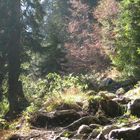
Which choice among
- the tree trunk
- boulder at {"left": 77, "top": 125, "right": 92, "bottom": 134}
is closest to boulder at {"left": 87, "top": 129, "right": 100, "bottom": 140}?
boulder at {"left": 77, "top": 125, "right": 92, "bottom": 134}

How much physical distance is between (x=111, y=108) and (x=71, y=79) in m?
2.85

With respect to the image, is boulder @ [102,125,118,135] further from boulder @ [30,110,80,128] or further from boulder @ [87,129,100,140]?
boulder @ [30,110,80,128]

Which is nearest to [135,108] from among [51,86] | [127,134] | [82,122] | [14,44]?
[82,122]

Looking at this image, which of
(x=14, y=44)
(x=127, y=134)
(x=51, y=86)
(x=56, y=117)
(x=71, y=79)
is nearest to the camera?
(x=127, y=134)

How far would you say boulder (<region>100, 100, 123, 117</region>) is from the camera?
10.8 m

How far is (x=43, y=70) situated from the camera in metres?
30.7

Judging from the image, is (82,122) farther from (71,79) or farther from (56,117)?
(71,79)

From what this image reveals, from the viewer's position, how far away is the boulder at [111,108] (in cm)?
1077

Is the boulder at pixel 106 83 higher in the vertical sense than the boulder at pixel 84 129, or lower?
higher

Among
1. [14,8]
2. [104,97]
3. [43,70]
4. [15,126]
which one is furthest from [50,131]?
[43,70]

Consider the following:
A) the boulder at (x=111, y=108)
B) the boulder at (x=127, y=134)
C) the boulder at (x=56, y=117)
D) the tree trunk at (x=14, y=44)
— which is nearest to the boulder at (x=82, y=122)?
the boulder at (x=56, y=117)

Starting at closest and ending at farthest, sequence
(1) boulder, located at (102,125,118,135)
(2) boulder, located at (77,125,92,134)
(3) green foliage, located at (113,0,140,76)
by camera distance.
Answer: (1) boulder, located at (102,125,118,135), (2) boulder, located at (77,125,92,134), (3) green foliage, located at (113,0,140,76)

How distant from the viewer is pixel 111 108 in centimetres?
1084

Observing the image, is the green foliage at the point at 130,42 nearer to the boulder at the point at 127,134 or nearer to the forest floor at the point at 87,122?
the forest floor at the point at 87,122
